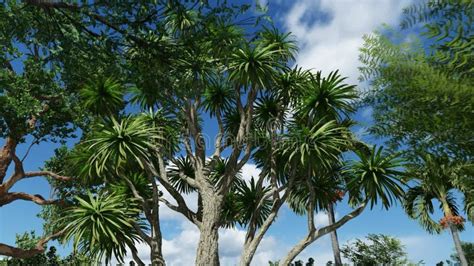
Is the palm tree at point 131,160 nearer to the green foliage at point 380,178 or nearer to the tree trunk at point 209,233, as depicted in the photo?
the tree trunk at point 209,233

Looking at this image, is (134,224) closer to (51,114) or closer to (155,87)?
(51,114)

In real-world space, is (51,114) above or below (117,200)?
above

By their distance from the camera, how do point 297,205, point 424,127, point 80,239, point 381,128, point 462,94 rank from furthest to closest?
point 297,205
point 80,239
point 381,128
point 424,127
point 462,94

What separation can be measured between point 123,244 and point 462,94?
990 cm

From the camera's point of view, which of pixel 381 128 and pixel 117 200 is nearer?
pixel 381 128

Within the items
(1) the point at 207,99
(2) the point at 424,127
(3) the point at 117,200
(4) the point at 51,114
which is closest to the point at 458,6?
(2) the point at 424,127

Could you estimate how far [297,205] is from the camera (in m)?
14.4

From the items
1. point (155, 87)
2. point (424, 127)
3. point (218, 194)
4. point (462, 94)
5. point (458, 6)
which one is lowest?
point (462, 94)

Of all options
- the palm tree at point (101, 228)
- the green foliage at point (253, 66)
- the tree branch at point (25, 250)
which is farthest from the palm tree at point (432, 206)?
the tree branch at point (25, 250)

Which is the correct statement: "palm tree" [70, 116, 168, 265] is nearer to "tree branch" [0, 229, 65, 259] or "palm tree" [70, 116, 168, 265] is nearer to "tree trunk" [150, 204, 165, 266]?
"tree trunk" [150, 204, 165, 266]

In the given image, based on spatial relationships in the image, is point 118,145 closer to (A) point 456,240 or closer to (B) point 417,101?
(B) point 417,101

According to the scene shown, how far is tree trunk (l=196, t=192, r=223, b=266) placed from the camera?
11.4 m

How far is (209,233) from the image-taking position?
11750 mm

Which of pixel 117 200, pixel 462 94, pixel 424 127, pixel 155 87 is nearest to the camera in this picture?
pixel 462 94
